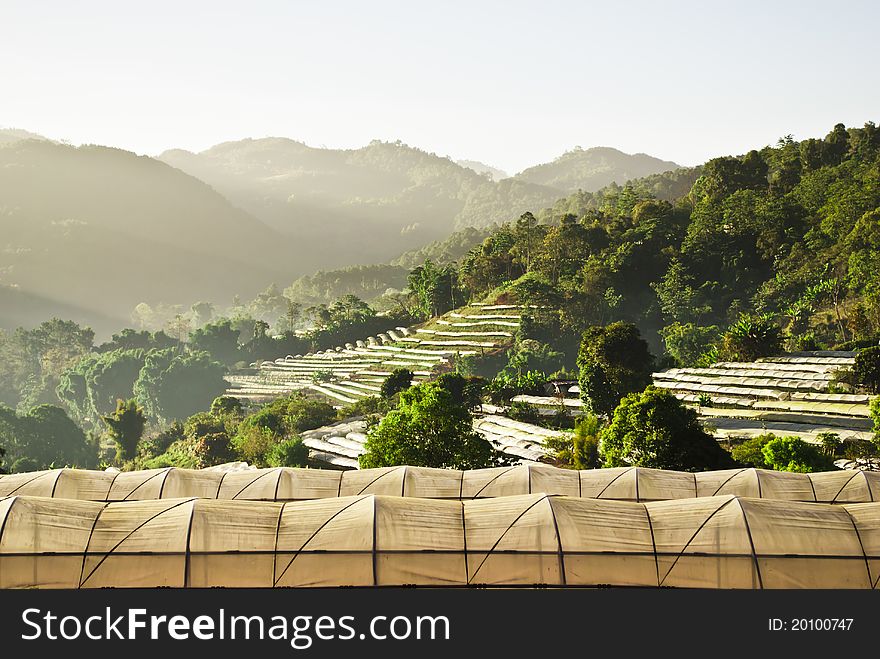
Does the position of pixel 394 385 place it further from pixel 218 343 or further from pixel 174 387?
pixel 218 343

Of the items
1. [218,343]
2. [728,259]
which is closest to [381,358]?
[728,259]

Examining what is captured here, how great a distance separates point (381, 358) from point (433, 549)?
58.5 metres

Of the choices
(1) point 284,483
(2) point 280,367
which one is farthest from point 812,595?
(2) point 280,367

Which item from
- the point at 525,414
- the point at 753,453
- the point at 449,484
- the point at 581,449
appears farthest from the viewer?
the point at 525,414

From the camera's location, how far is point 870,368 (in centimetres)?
2948

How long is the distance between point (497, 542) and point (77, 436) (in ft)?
216

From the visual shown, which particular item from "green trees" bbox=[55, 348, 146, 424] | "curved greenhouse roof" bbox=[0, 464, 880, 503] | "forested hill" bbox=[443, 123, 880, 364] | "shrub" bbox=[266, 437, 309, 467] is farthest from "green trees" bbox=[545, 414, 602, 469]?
"green trees" bbox=[55, 348, 146, 424]

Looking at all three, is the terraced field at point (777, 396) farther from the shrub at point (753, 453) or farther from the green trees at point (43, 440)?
the green trees at point (43, 440)

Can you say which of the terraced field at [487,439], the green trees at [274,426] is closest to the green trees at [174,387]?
the green trees at [274,426]

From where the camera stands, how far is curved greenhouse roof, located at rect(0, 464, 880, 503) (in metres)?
16.0

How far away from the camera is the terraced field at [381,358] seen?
6025 centimetres

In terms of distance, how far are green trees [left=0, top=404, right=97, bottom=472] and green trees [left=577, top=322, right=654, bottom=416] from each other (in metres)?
51.2

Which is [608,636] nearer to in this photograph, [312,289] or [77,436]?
[77,436]

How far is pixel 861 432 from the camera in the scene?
25.1 metres
